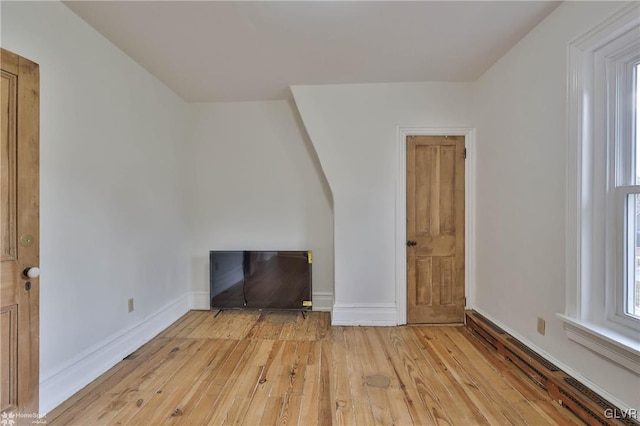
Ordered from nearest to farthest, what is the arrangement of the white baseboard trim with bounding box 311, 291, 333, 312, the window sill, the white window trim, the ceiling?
1. the window sill
2. the white window trim
3. the ceiling
4. the white baseboard trim with bounding box 311, 291, 333, 312

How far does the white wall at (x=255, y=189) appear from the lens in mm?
3318

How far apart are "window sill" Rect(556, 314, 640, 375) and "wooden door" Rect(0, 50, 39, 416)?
3.09m

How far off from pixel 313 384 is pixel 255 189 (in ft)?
7.23

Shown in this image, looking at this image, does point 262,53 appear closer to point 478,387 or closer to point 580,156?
point 580,156

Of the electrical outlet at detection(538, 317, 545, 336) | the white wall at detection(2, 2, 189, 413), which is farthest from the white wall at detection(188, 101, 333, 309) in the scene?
the electrical outlet at detection(538, 317, 545, 336)

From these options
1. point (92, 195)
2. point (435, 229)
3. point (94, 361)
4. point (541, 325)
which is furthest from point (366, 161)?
point (94, 361)

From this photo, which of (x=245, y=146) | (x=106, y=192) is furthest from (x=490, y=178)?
(x=106, y=192)

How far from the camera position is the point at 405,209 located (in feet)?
9.48

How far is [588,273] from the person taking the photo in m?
1.63

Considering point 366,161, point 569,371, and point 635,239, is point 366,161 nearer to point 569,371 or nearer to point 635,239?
point 635,239

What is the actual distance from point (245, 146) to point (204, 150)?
1.69 feet

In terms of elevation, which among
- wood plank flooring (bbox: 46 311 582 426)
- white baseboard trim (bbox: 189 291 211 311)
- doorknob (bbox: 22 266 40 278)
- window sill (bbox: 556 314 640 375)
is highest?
doorknob (bbox: 22 266 40 278)

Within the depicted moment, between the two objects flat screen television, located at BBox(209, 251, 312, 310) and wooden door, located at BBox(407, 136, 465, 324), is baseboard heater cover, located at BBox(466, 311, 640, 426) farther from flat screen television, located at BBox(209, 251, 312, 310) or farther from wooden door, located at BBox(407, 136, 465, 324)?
flat screen television, located at BBox(209, 251, 312, 310)

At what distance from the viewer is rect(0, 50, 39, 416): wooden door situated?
4.67ft
